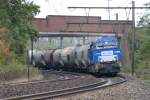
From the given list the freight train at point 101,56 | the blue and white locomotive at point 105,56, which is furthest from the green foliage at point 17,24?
the blue and white locomotive at point 105,56

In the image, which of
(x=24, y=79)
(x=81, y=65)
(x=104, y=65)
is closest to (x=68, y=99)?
(x=24, y=79)

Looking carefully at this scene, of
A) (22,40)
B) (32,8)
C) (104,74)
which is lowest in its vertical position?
(104,74)

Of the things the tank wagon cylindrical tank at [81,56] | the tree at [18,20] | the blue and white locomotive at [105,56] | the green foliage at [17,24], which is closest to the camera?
the blue and white locomotive at [105,56]

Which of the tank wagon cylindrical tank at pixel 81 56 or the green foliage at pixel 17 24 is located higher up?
the green foliage at pixel 17 24

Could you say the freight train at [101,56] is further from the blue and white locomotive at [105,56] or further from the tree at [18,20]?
the tree at [18,20]

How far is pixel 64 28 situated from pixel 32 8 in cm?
3212

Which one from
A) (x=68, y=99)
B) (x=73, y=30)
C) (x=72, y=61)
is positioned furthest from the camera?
(x=73, y=30)

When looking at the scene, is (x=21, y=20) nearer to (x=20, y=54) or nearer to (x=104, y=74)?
(x=20, y=54)

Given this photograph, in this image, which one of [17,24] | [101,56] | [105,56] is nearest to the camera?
[101,56]

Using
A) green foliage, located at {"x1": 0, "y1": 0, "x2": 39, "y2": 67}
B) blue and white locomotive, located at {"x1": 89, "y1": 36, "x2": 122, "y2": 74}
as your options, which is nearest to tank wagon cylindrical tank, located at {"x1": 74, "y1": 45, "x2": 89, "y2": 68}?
blue and white locomotive, located at {"x1": 89, "y1": 36, "x2": 122, "y2": 74}

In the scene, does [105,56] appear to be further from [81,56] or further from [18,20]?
[18,20]

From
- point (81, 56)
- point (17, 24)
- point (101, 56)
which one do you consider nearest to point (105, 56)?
point (101, 56)

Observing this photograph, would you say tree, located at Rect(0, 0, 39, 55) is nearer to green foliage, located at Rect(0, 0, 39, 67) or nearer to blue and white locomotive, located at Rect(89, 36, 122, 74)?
green foliage, located at Rect(0, 0, 39, 67)

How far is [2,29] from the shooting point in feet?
135
